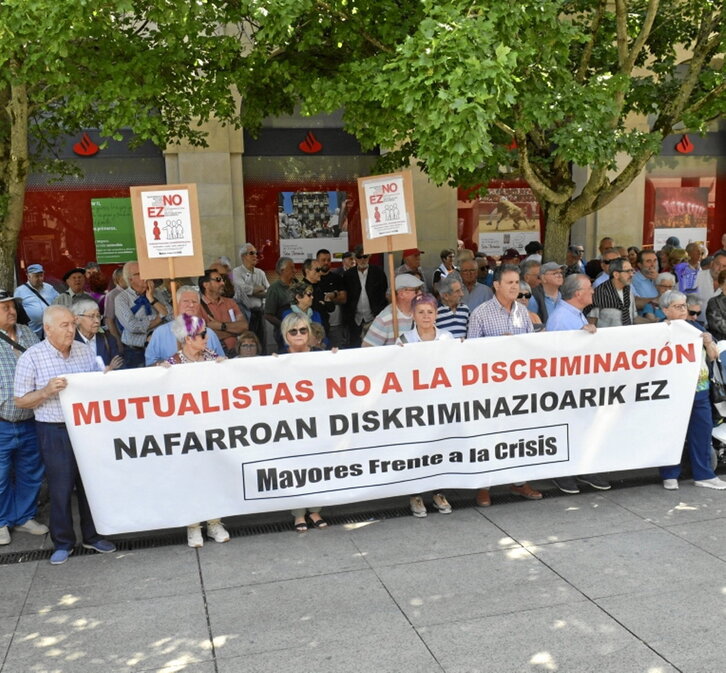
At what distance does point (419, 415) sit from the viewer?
6305mm

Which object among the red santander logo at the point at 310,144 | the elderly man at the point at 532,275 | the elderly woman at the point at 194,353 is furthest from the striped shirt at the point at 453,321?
the red santander logo at the point at 310,144

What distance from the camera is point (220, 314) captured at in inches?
330

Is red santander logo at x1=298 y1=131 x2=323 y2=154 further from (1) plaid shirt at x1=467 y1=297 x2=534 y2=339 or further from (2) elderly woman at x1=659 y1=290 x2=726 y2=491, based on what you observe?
(2) elderly woman at x1=659 y1=290 x2=726 y2=491

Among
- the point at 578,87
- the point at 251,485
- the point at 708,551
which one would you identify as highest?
the point at 578,87

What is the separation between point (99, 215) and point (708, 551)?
11050mm

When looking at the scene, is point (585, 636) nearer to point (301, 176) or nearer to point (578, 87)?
point (578, 87)

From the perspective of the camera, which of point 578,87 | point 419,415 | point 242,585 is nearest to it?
point 242,585

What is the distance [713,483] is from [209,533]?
424 centimetres

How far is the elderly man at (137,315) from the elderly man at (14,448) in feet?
6.02

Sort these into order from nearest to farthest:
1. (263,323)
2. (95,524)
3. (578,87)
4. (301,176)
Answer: (95,524) → (578,87) → (263,323) → (301,176)

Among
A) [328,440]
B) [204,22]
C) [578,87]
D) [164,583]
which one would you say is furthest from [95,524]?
[578,87]

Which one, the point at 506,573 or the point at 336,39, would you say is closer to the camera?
the point at 506,573

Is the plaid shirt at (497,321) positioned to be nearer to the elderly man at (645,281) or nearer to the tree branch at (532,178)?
the tree branch at (532,178)

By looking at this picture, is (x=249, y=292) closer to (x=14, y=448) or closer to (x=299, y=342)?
(x=299, y=342)
